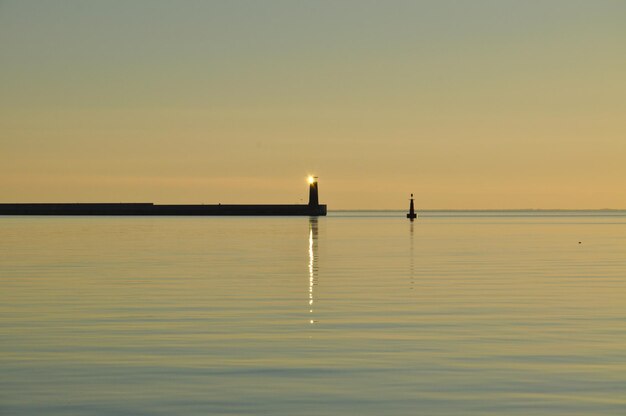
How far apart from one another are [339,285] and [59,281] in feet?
28.3

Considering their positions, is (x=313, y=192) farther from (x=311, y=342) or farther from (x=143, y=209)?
(x=311, y=342)

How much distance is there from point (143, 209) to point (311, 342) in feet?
596

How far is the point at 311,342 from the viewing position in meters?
18.1

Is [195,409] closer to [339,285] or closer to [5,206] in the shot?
[339,285]

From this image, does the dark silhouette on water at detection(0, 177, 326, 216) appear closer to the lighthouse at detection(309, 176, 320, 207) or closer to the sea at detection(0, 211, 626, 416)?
the lighthouse at detection(309, 176, 320, 207)

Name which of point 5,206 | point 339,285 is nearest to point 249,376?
point 339,285

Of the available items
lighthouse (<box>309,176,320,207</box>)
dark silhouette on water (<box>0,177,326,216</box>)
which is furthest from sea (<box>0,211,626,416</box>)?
dark silhouette on water (<box>0,177,326,216</box>)

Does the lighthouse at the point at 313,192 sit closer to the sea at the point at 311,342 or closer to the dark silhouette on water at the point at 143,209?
the dark silhouette on water at the point at 143,209

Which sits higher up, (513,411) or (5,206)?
(5,206)

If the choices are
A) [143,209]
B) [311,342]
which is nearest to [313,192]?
[143,209]

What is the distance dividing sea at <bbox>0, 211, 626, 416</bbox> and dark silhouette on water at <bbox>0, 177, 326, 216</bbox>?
154 m

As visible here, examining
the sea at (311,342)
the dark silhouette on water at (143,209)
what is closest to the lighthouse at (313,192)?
the dark silhouette on water at (143,209)

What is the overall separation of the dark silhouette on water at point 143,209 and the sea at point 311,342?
154 m

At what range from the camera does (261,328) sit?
20.2m
